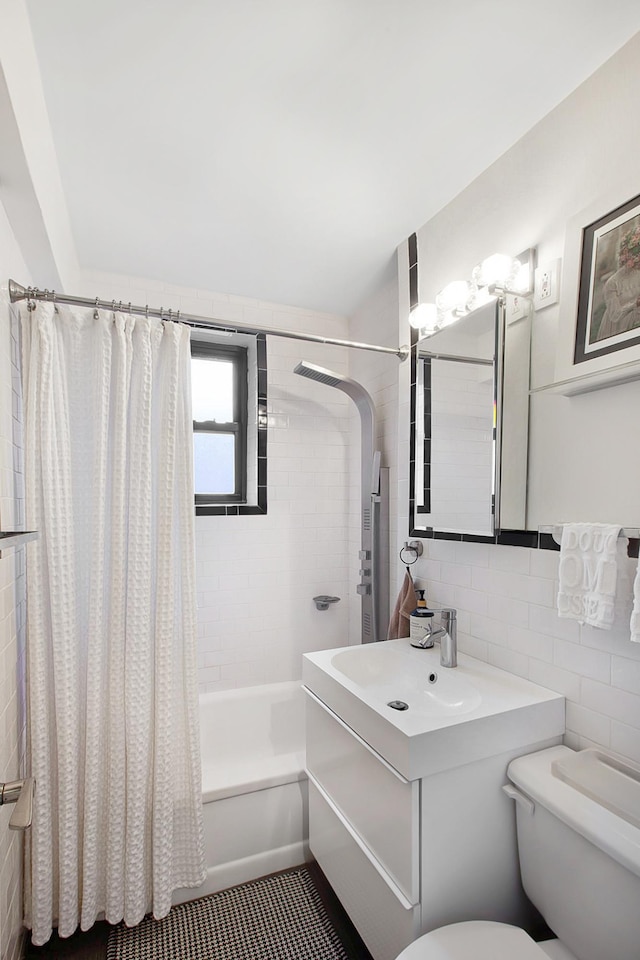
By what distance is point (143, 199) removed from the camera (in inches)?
71.4

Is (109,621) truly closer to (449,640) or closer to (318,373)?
(449,640)

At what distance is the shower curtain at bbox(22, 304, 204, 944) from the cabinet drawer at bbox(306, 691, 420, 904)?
0.43m

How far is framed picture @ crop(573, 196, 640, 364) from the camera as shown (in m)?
1.16

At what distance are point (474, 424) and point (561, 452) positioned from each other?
33cm

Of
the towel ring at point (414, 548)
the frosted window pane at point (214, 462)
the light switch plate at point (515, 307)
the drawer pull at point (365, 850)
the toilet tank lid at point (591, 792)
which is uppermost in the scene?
the light switch plate at point (515, 307)

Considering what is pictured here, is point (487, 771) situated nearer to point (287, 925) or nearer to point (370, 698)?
point (370, 698)

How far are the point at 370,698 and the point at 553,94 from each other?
1.80 meters

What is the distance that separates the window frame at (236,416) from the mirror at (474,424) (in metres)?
1.18

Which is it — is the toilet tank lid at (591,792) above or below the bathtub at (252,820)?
above

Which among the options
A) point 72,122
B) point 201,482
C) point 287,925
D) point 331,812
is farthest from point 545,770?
point 72,122

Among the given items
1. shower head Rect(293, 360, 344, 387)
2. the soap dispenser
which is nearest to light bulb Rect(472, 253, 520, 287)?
shower head Rect(293, 360, 344, 387)

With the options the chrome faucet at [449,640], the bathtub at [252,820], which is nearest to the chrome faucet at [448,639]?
the chrome faucet at [449,640]

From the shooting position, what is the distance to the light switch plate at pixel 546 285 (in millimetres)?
1399

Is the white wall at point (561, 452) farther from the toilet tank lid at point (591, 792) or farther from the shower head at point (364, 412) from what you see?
the shower head at point (364, 412)
